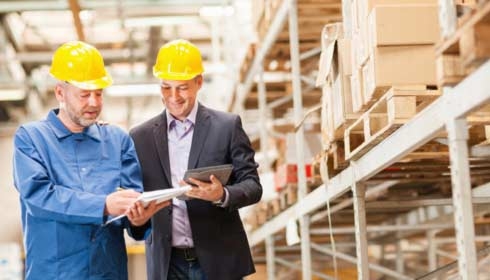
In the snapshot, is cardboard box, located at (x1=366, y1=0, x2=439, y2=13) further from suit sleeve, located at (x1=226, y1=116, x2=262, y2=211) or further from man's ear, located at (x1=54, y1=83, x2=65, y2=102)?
man's ear, located at (x1=54, y1=83, x2=65, y2=102)

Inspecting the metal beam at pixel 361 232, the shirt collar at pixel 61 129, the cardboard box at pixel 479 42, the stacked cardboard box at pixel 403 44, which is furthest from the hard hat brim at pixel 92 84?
the cardboard box at pixel 479 42

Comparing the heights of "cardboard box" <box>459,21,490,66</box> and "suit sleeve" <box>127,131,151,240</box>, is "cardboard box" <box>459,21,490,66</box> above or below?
above

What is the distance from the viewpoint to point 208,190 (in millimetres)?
5172

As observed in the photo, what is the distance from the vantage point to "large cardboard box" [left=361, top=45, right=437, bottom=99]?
5.12 metres

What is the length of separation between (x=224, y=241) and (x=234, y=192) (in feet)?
1.27

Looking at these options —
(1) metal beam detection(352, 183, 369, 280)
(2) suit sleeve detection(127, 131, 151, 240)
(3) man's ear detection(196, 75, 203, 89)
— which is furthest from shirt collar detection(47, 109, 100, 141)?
(1) metal beam detection(352, 183, 369, 280)

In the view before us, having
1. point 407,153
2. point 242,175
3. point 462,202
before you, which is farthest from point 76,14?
point 462,202

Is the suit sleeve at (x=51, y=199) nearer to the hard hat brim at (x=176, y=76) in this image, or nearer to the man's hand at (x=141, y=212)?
the man's hand at (x=141, y=212)

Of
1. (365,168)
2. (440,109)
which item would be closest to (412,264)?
(365,168)

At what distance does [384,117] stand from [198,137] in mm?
1134

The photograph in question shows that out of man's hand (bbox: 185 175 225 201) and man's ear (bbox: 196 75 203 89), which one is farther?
man's ear (bbox: 196 75 203 89)

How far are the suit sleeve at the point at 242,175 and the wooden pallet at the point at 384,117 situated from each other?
0.71 metres

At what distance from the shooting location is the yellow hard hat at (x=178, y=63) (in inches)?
228

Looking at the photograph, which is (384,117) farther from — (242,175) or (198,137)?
(198,137)
